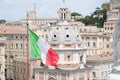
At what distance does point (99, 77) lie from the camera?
32.3 meters

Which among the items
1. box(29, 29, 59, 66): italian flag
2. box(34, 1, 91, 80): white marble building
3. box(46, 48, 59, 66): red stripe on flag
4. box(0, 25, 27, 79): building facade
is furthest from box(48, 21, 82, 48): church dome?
box(29, 29, 59, 66): italian flag

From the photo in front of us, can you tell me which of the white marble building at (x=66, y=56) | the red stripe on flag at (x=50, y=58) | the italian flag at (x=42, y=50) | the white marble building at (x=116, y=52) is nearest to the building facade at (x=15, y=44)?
the white marble building at (x=66, y=56)

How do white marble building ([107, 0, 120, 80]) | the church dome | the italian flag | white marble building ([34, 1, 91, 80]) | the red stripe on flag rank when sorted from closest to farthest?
1. white marble building ([107, 0, 120, 80])
2. the italian flag
3. the red stripe on flag
4. white marble building ([34, 1, 91, 80])
5. the church dome

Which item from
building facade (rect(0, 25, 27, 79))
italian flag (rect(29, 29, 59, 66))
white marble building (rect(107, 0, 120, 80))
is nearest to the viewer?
white marble building (rect(107, 0, 120, 80))

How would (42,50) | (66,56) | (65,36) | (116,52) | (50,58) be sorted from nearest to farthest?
1. (116,52)
2. (42,50)
3. (50,58)
4. (66,56)
5. (65,36)

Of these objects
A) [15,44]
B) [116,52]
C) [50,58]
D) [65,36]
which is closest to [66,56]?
[65,36]

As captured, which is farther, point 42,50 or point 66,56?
point 66,56

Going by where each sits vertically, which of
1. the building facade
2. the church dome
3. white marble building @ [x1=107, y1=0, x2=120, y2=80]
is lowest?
the building facade

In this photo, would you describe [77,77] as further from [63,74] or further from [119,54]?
[119,54]

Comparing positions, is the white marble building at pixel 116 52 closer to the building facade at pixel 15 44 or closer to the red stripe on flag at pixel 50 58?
the red stripe on flag at pixel 50 58

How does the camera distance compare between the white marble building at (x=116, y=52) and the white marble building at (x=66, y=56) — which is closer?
the white marble building at (x=116, y=52)

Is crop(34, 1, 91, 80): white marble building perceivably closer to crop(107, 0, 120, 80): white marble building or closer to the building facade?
the building facade

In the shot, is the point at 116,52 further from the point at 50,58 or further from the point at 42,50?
the point at 50,58

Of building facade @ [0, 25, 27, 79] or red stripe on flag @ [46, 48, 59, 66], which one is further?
building facade @ [0, 25, 27, 79]
